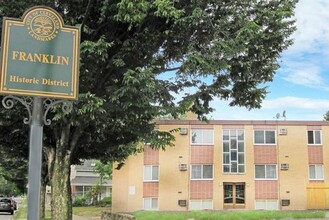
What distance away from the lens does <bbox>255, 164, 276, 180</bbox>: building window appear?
42.3m

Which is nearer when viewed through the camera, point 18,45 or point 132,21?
point 18,45

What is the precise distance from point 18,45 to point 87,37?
16.5ft

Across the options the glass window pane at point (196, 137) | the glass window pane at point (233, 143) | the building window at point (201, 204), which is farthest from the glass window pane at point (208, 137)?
the building window at point (201, 204)

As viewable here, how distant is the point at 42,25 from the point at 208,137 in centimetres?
3619

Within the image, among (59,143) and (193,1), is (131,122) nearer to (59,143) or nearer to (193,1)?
(59,143)

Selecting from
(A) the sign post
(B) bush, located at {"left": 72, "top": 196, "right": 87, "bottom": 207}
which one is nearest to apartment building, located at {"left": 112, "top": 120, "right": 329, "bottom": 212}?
(B) bush, located at {"left": 72, "top": 196, "right": 87, "bottom": 207}

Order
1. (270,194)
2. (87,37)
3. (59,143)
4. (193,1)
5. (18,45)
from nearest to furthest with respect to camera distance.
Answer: (18,45), (193,1), (87,37), (59,143), (270,194)

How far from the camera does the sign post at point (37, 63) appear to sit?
7121 mm

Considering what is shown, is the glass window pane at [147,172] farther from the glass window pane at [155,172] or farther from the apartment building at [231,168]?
the glass window pane at [155,172]

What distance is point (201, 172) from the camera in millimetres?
42375

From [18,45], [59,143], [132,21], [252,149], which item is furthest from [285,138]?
[18,45]

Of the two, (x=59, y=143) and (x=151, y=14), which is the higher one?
(x=151, y=14)

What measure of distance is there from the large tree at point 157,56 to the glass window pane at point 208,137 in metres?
28.5

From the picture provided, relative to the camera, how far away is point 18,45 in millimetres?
7168
